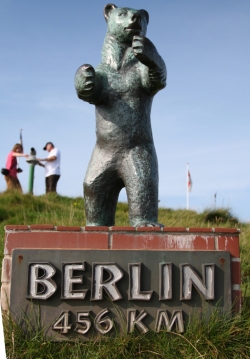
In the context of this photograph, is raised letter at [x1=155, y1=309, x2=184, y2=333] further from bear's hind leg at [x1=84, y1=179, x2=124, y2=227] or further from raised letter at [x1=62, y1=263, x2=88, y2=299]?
bear's hind leg at [x1=84, y1=179, x2=124, y2=227]

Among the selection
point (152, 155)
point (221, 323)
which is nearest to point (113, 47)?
point (152, 155)

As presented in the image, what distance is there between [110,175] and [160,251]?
716 millimetres

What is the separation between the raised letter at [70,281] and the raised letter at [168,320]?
467mm

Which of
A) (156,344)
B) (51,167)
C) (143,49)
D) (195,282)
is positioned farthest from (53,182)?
(156,344)

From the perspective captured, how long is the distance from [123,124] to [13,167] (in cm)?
720

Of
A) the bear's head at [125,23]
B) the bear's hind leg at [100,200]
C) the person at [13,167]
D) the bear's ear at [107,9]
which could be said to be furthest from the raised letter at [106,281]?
the person at [13,167]

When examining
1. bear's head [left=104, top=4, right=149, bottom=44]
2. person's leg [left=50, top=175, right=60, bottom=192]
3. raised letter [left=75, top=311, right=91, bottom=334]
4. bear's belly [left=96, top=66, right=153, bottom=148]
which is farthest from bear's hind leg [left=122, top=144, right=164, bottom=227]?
person's leg [left=50, top=175, right=60, bottom=192]

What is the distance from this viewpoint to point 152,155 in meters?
3.25

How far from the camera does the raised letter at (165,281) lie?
2729 mm

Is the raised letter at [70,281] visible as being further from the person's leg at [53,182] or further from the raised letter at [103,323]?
the person's leg at [53,182]

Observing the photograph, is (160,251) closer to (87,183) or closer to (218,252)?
(218,252)

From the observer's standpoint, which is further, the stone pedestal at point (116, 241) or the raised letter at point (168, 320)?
the stone pedestal at point (116, 241)

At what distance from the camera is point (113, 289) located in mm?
2699

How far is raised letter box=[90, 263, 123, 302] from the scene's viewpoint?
269cm
